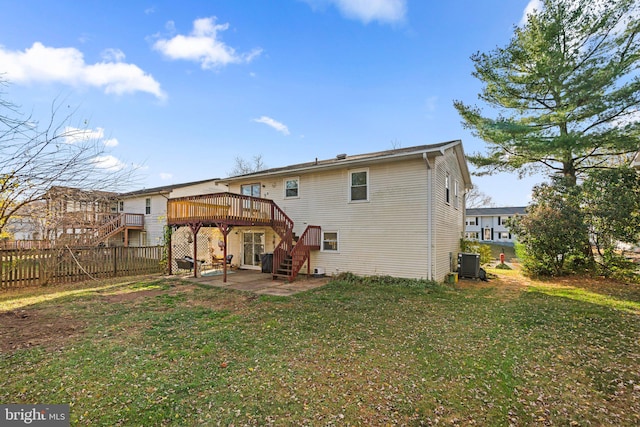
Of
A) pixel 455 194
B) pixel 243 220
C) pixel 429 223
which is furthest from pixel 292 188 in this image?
pixel 455 194

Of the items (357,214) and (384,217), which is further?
(357,214)

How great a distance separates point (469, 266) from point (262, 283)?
334 inches

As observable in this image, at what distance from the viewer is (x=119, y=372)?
12.3 feet

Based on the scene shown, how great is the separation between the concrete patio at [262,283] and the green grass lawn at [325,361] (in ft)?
5.66

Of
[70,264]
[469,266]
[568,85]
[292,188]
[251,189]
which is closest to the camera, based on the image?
[70,264]

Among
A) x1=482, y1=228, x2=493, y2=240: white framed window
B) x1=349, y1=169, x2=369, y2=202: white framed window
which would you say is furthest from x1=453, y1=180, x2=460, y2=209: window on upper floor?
x1=482, y1=228, x2=493, y2=240: white framed window

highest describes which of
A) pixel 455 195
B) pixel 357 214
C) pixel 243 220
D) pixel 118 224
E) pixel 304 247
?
pixel 455 195

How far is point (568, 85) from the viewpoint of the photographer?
486 inches

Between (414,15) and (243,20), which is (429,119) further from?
(243,20)

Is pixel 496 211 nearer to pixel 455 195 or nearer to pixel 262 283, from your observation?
pixel 455 195

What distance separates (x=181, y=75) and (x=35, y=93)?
6.44 m

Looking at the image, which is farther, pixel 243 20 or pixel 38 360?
pixel 243 20

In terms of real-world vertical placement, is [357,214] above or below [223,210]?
below

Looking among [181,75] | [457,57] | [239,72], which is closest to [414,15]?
[457,57]
